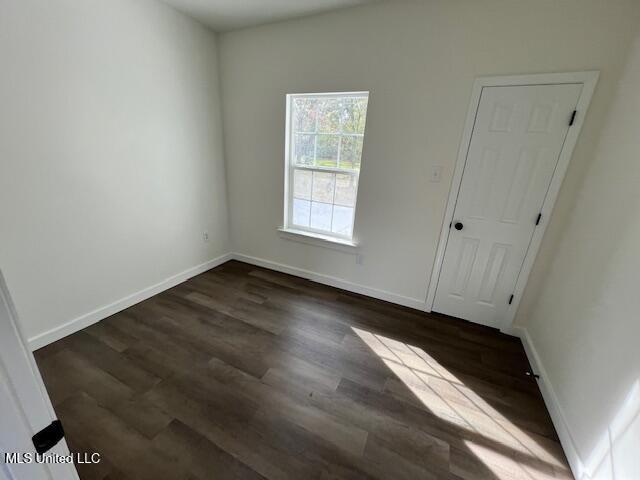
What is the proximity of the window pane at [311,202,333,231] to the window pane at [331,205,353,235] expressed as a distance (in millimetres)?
73

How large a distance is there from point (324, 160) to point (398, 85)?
0.94m

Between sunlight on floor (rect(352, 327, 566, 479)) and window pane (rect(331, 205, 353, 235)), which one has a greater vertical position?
window pane (rect(331, 205, 353, 235))

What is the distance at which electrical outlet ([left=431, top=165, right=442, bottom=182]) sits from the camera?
2242 millimetres

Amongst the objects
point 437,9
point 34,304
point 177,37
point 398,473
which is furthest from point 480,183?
point 34,304

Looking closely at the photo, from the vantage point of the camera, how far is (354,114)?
8.21ft

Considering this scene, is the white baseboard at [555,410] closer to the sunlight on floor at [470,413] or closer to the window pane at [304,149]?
the sunlight on floor at [470,413]

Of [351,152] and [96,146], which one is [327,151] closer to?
[351,152]

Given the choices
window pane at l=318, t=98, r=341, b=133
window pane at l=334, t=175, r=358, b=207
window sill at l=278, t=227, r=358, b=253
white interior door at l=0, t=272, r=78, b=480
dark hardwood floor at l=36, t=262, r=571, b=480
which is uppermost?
window pane at l=318, t=98, r=341, b=133

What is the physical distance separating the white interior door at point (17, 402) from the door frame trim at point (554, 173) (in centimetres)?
251

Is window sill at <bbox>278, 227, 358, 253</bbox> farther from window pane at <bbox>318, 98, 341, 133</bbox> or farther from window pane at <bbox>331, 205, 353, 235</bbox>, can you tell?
window pane at <bbox>318, 98, 341, 133</bbox>

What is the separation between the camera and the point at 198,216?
301cm

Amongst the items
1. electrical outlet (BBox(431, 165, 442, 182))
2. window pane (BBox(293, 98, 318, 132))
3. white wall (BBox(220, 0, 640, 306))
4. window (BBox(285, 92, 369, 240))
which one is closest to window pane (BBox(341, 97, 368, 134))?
window (BBox(285, 92, 369, 240))

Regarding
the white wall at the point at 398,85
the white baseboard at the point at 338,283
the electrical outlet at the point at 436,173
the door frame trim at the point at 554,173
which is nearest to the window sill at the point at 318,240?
the white wall at the point at 398,85

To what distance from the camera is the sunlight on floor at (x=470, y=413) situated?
4.48 ft
